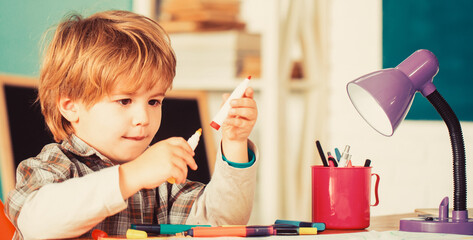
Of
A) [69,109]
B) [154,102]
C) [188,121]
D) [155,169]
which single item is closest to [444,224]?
[155,169]

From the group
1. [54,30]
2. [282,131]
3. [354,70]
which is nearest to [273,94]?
[282,131]

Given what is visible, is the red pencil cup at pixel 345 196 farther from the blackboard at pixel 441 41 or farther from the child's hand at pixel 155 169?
the blackboard at pixel 441 41

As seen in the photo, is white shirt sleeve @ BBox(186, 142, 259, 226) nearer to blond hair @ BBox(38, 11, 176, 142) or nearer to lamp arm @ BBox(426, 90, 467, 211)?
blond hair @ BBox(38, 11, 176, 142)

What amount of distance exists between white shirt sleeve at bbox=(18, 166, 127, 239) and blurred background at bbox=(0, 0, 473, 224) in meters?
1.04

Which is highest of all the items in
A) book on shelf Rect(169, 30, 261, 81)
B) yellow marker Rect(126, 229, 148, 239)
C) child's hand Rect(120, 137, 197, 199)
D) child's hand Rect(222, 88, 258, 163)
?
book on shelf Rect(169, 30, 261, 81)

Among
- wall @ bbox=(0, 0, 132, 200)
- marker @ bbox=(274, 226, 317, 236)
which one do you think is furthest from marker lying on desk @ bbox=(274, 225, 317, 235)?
wall @ bbox=(0, 0, 132, 200)

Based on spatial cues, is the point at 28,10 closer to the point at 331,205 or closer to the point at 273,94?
the point at 273,94

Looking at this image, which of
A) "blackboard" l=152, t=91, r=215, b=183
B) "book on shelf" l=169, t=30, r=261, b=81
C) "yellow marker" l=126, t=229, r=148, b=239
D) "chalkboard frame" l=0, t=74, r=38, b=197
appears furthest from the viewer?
"book on shelf" l=169, t=30, r=261, b=81

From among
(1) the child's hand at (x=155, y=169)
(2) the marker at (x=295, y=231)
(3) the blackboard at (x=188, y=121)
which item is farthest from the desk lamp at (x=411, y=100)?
(3) the blackboard at (x=188, y=121)

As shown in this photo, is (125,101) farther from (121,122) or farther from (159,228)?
(159,228)

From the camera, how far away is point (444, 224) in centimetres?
84

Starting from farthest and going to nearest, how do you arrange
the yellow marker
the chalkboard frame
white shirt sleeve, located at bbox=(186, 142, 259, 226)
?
1. the chalkboard frame
2. white shirt sleeve, located at bbox=(186, 142, 259, 226)
3. the yellow marker

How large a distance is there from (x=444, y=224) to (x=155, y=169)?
39cm

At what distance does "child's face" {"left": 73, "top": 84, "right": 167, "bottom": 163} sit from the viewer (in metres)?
0.99
